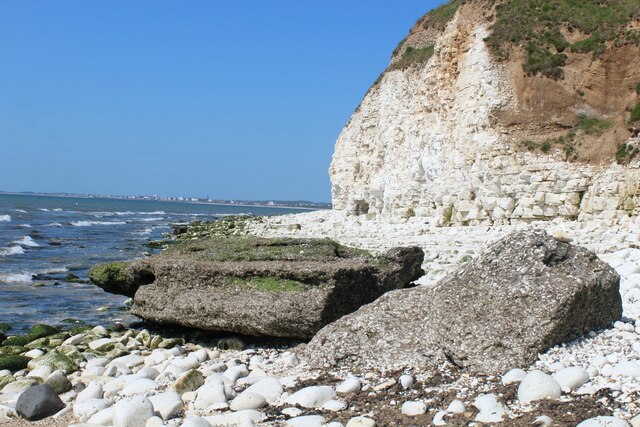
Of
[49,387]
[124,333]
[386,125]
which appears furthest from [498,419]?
[386,125]

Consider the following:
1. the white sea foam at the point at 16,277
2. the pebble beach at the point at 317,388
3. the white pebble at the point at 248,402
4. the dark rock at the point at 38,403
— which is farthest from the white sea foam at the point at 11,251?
the white pebble at the point at 248,402

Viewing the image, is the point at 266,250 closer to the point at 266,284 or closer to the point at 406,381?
the point at 266,284

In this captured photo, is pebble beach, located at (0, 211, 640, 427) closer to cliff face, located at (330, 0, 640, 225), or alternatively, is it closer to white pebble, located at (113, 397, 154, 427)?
white pebble, located at (113, 397, 154, 427)

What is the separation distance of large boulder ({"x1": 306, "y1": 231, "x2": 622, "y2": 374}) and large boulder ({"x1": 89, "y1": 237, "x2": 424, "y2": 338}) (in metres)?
0.98

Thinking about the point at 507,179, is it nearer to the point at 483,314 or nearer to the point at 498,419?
the point at 483,314

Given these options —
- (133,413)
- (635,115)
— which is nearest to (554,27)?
(635,115)

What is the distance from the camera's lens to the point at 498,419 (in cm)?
464

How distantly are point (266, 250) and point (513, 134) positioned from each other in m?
16.0

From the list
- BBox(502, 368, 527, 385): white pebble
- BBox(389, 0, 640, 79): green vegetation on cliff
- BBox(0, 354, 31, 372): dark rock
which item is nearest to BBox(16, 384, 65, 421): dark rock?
BBox(0, 354, 31, 372): dark rock

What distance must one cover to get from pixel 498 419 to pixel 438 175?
76.6 feet

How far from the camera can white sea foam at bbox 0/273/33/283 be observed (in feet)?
52.5

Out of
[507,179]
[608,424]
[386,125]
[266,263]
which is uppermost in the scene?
[386,125]

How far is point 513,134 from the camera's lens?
2291 cm

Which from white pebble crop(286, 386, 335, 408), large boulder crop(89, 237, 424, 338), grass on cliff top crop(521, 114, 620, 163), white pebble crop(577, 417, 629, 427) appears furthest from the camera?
grass on cliff top crop(521, 114, 620, 163)
